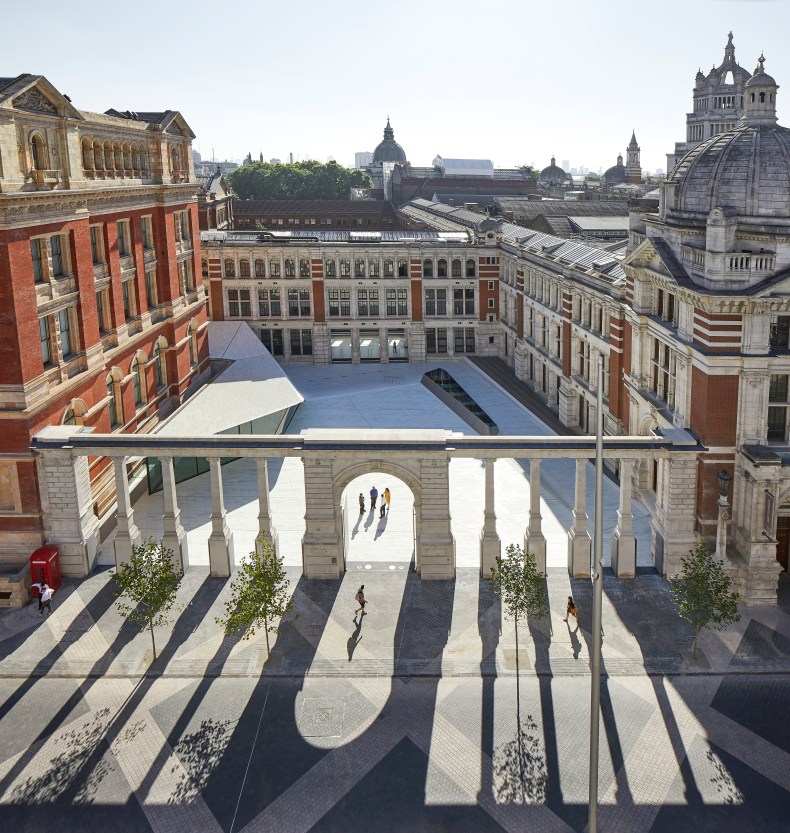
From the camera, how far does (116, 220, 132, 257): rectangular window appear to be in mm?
52184

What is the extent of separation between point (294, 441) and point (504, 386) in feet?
125

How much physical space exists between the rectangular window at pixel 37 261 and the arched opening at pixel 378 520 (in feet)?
56.9

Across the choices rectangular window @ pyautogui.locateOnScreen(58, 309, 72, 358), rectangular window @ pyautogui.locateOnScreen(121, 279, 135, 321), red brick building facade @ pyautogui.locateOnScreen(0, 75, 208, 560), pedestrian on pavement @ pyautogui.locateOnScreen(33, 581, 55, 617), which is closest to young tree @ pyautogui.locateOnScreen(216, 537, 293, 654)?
pedestrian on pavement @ pyautogui.locateOnScreen(33, 581, 55, 617)

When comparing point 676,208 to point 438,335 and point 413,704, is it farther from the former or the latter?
point 438,335

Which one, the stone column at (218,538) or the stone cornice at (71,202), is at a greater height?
the stone cornice at (71,202)

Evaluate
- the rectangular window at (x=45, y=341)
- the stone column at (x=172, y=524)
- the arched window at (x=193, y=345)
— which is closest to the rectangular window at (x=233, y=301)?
the arched window at (x=193, y=345)

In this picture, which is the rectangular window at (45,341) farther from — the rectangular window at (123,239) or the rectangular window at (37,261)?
the rectangular window at (123,239)

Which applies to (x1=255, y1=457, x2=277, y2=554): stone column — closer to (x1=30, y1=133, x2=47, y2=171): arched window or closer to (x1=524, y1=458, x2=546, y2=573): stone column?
(x1=524, y1=458, x2=546, y2=573): stone column

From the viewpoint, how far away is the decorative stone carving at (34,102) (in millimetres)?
38094

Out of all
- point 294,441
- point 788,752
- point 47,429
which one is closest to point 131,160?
point 47,429

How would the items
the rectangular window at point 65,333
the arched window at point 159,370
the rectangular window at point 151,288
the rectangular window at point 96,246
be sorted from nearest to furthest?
the rectangular window at point 65,333 < the rectangular window at point 96,246 < the rectangular window at point 151,288 < the arched window at point 159,370

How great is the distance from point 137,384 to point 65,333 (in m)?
10.7

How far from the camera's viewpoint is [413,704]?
30797mm

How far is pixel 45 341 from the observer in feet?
135
